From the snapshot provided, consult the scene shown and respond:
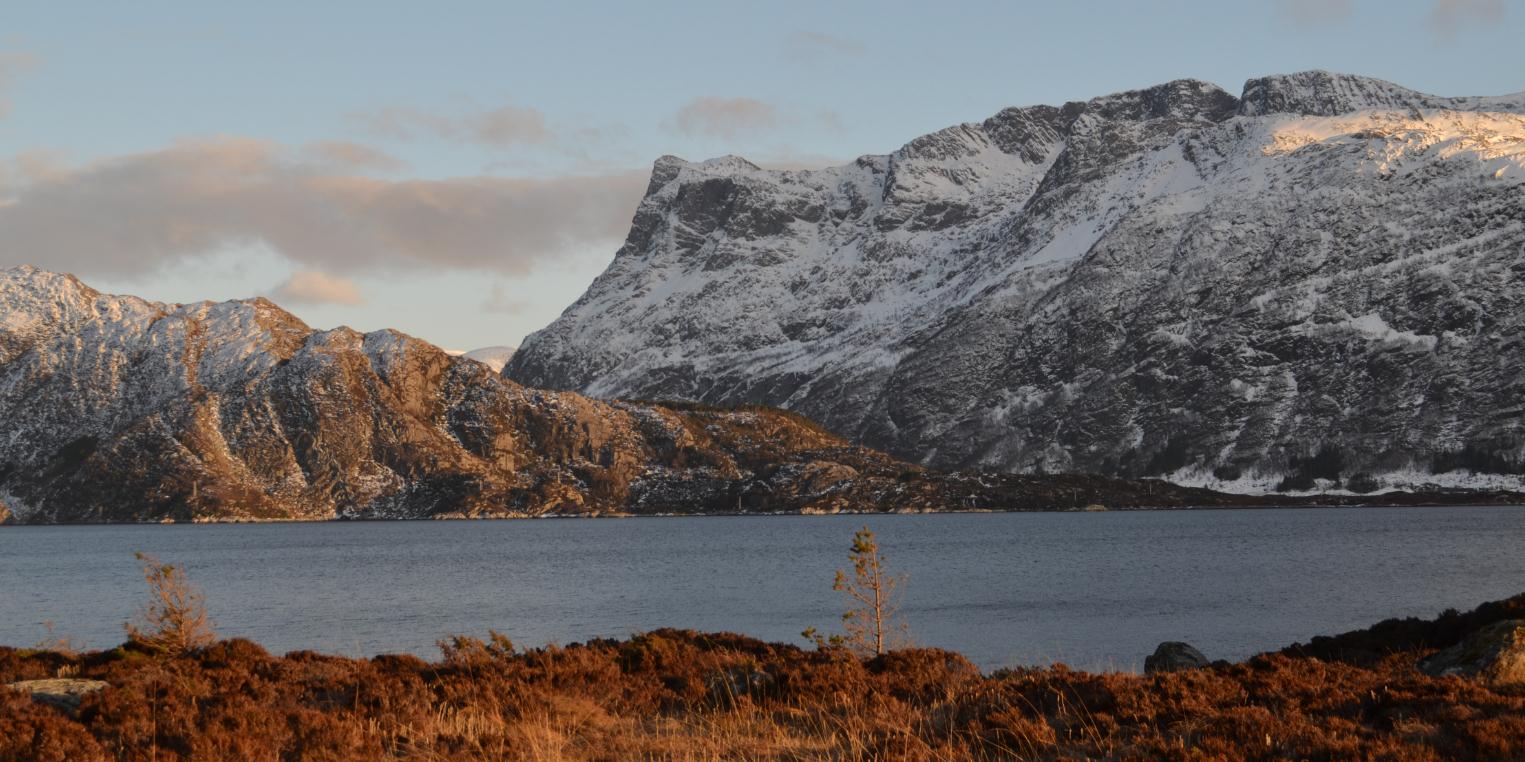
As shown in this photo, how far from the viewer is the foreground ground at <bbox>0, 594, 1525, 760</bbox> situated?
16766 mm

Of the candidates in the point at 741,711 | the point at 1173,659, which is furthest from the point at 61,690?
the point at 1173,659

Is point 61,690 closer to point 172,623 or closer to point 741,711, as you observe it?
point 172,623

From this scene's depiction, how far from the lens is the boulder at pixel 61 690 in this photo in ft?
72.2

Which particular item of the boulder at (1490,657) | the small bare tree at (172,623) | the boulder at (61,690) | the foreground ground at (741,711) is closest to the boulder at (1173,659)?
the foreground ground at (741,711)

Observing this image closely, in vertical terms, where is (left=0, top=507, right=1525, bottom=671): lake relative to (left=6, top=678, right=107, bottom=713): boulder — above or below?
below

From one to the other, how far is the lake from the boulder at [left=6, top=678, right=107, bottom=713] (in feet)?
131

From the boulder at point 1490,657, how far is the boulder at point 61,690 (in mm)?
22721

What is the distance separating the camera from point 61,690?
23172mm

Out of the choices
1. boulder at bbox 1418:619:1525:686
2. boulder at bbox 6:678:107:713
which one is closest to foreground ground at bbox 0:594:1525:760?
boulder at bbox 6:678:107:713

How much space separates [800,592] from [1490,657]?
277 feet

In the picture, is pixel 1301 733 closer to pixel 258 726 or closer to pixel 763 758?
pixel 763 758

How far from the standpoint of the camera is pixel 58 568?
156 metres

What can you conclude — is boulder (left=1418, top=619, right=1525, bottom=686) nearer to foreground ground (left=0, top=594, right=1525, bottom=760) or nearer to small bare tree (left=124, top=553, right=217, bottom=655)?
foreground ground (left=0, top=594, right=1525, bottom=760)

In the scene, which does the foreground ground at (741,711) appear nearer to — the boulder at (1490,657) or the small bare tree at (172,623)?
the boulder at (1490,657)
